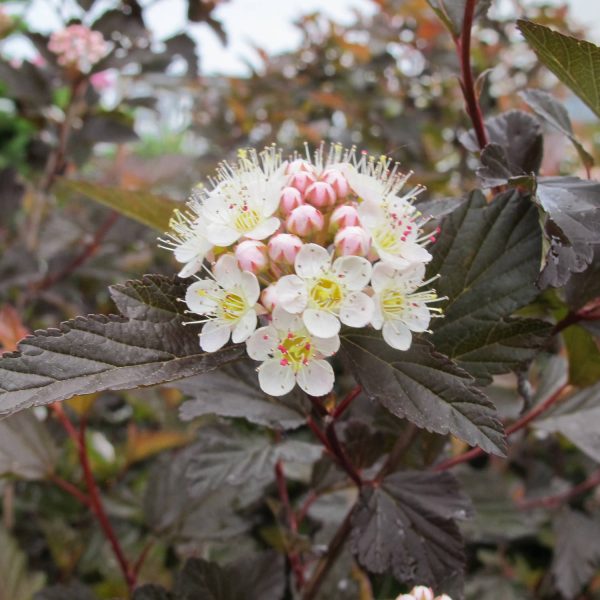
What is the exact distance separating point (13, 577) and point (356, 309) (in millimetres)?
884

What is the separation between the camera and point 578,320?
2.48 ft

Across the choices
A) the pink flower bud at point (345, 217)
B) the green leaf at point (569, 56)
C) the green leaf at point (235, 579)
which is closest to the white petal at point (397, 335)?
the pink flower bud at point (345, 217)

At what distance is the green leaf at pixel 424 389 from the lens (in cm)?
55

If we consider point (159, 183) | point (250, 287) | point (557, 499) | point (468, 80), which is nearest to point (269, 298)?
point (250, 287)

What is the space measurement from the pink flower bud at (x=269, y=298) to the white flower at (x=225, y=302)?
0.4 inches

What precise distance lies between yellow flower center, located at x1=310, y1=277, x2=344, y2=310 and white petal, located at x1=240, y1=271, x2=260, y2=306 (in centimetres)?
5

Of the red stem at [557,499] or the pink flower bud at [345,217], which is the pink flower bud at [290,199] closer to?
the pink flower bud at [345,217]

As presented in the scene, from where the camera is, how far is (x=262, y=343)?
0.59 metres

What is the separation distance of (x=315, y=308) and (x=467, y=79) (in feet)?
1.13

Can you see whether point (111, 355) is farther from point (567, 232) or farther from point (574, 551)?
point (574, 551)

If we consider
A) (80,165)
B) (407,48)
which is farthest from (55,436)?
(407,48)

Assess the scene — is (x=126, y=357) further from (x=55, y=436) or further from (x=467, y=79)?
(x=55, y=436)

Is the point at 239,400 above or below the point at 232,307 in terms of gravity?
below

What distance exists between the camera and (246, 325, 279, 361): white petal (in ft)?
1.93
